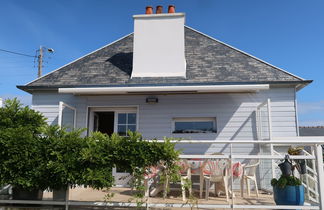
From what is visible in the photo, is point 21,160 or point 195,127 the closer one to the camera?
A: point 21,160

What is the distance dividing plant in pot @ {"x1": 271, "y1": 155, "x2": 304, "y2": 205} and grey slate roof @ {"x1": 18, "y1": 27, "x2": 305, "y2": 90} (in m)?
3.48

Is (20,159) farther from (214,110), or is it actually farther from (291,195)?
(214,110)

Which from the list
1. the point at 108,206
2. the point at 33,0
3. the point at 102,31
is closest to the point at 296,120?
the point at 108,206

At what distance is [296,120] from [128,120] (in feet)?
17.3

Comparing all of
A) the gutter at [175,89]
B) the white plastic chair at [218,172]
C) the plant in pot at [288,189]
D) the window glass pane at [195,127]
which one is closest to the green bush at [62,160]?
the white plastic chair at [218,172]

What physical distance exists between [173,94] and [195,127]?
1.29 meters

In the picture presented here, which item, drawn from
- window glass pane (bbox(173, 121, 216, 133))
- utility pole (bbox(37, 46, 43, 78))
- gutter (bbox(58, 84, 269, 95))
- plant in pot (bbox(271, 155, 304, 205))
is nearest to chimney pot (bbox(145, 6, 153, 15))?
gutter (bbox(58, 84, 269, 95))

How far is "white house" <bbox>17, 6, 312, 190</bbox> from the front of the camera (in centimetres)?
705

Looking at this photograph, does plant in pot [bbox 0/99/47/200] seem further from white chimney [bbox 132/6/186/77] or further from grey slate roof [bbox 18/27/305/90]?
white chimney [bbox 132/6/186/77]

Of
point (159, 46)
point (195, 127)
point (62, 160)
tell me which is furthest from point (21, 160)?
point (159, 46)

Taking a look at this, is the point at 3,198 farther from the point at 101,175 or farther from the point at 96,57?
the point at 96,57

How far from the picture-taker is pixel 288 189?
4.00 metres

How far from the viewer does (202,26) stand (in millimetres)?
11438

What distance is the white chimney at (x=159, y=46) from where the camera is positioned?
785 centimetres
